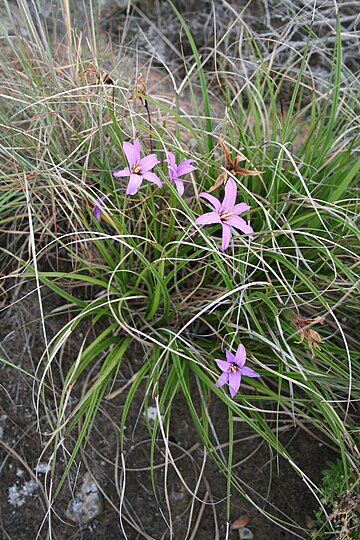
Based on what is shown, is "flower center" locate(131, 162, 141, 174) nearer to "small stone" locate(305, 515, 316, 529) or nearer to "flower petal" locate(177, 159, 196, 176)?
"flower petal" locate(177, 159, 196, 176)

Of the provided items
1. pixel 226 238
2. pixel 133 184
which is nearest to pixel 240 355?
pixel 226 238

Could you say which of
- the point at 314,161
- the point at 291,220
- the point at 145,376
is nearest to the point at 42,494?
the point at 145,376

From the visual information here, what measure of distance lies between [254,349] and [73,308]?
Result: 1.65 ft

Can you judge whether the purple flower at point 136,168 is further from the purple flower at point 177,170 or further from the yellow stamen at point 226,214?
the yellow stamen at point 226,214

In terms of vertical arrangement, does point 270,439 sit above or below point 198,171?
below

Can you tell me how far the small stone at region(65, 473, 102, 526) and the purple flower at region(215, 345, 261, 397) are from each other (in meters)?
0.46

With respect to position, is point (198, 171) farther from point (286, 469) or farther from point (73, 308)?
point (286, 469)

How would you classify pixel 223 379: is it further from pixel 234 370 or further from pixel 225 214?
pixel 225 214

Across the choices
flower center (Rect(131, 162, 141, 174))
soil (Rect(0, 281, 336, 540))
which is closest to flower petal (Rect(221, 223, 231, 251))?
flower center (Rect(131, 162, 141, 174))

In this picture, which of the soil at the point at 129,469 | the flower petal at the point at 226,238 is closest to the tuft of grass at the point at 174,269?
the soil at the point at 129,469

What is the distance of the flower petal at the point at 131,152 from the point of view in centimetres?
126

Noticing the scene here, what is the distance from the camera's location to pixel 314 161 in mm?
1669

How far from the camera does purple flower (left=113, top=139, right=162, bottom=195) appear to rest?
124 centimetres

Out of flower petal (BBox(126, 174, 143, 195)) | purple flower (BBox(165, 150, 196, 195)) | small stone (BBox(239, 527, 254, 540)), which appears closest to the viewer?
flower petal (BBox(126, 174, 143, 195))
